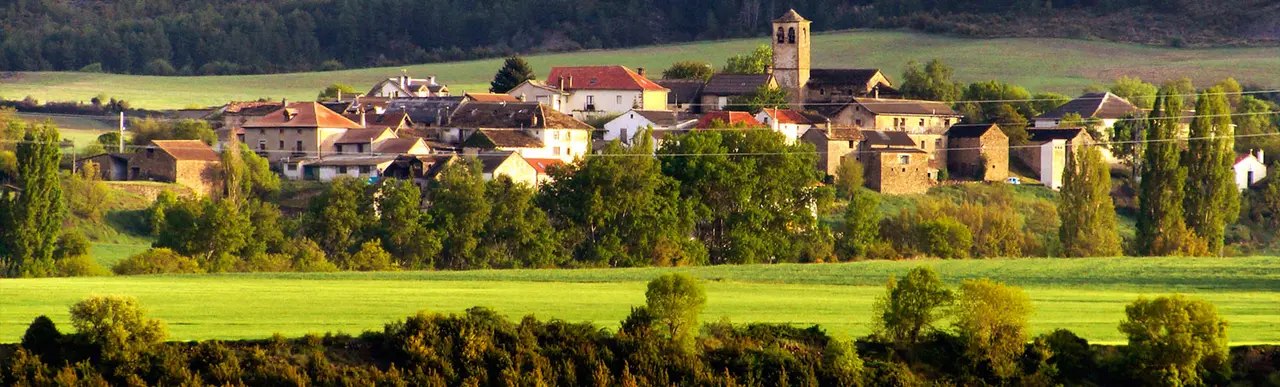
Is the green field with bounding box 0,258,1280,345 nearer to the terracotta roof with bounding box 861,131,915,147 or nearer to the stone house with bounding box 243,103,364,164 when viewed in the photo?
the terracotta roof with bounding box 861,131,915,147

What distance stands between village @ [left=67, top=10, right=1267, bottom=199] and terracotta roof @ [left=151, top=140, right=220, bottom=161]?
69 mm

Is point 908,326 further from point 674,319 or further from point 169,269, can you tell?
point 169,269

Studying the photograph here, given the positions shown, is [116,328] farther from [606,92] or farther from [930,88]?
[930,88]

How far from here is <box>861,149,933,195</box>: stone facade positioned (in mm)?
91188

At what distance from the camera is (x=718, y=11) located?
629 feet

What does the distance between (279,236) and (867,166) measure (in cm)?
3019

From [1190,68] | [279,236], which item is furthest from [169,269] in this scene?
[1190,68]

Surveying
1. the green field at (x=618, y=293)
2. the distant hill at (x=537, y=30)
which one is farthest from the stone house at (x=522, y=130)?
the distant hill at (x=537, y=30)

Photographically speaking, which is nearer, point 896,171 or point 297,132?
point 297,132

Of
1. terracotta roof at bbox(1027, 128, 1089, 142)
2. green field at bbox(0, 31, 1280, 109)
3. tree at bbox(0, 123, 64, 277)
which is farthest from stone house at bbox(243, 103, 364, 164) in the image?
green field at bbox(0, 31, 1280, 109)

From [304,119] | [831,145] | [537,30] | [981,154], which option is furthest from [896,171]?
[537,30]

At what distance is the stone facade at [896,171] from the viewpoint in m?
91.2

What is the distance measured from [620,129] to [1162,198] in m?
28.0

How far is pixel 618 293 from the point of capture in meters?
49.6
